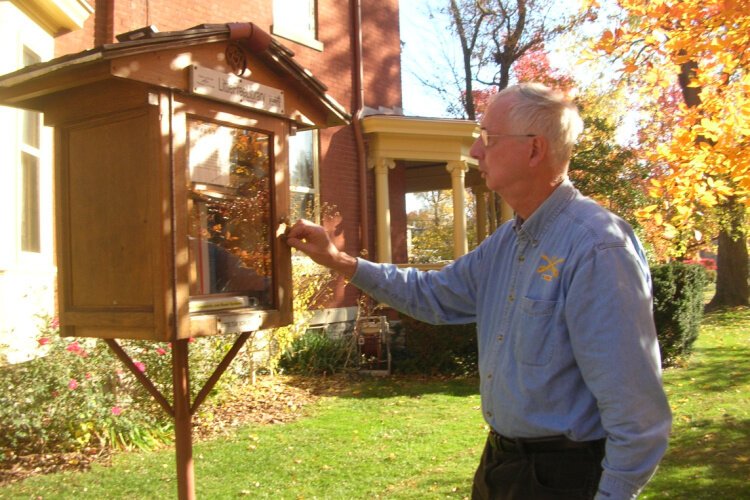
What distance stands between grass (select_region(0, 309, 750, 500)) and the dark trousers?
10.2 ft

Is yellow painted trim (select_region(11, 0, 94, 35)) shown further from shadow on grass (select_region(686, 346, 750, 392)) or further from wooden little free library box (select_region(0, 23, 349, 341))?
shadow on grass (select_region(686, 346, 750, 392))

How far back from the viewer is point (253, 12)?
35.8 feet

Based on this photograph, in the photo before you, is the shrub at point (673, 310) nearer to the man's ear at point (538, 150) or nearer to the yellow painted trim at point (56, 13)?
the yellow painted trim at point (56, 13)

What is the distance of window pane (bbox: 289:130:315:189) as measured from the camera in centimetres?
1139

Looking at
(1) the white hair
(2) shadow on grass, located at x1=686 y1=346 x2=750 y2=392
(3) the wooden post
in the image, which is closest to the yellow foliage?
(1) the white hair

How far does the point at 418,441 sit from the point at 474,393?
98.9 inches

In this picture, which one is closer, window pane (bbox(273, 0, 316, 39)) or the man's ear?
the man's ear

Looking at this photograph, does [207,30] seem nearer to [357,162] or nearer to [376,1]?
[357,162]

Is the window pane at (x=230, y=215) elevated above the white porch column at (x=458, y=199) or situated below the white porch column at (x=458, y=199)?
below

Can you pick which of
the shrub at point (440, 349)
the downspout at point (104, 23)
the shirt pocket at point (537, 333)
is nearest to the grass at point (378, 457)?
the shrub at point (440, 349)

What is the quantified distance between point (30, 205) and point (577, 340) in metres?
6.23

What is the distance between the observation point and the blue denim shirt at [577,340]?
1819 millimetres

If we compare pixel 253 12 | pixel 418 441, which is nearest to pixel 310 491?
pixel 418 441

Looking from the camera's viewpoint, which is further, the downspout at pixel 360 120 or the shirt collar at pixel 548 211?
the downspout at pixel 360 120
